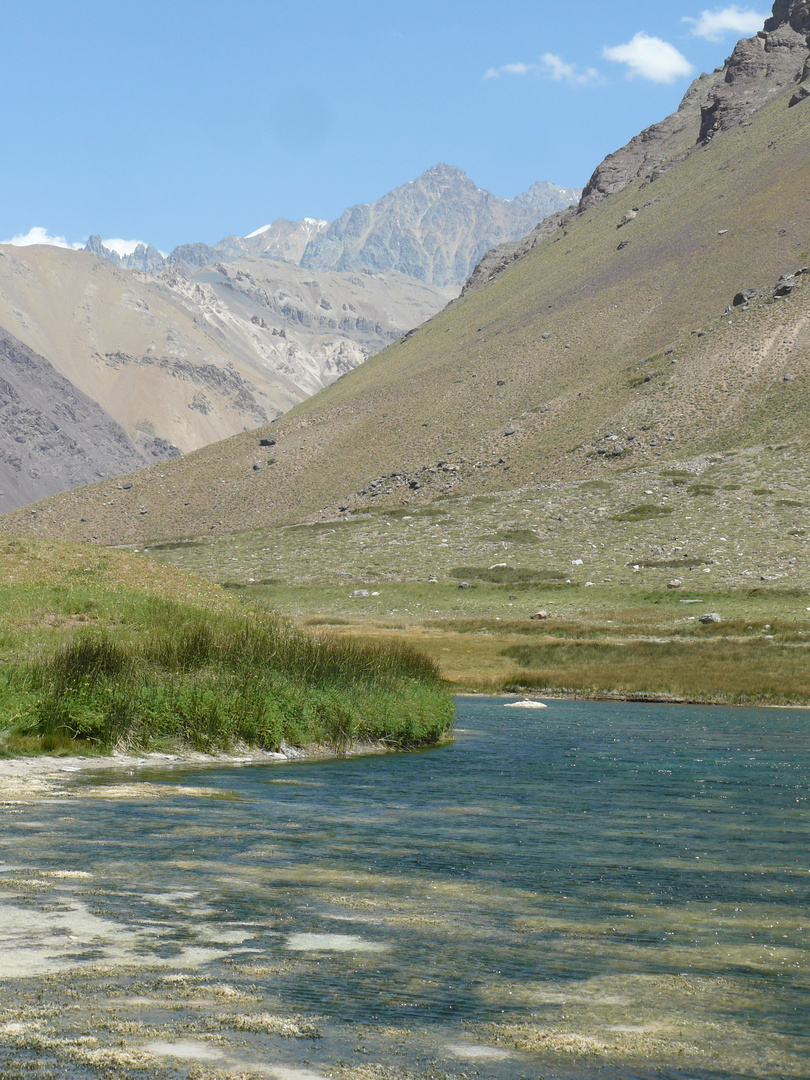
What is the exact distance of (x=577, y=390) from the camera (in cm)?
14412

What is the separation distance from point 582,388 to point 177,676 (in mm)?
124965

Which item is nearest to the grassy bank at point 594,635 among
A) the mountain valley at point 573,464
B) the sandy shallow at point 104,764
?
the mountain valley at point 573,464

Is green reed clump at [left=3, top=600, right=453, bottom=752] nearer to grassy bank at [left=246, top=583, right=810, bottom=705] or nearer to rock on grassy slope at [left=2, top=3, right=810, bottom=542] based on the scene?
grassy bank at [left=246, top=583, right=810, bottom=705]

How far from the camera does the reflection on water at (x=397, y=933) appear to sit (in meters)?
7.49

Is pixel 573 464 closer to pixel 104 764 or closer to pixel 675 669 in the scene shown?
pixel 675 669

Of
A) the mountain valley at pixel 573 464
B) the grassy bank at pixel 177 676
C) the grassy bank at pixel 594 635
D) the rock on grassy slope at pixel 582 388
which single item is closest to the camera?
the grassy bank at pixel 177 676

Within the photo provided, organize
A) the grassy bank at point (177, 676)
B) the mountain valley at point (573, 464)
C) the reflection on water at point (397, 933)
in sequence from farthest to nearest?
the mountain valley at point (573, 464) < the grassy bank at point (177, 676) < the reflection on water at point (397, 933)

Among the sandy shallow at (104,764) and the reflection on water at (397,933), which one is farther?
the sandy shallow at (104,764)

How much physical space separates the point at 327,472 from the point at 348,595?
70.9 metres

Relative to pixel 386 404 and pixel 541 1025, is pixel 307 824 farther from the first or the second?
pixel 386 404

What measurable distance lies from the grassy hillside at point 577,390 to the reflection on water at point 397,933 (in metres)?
104

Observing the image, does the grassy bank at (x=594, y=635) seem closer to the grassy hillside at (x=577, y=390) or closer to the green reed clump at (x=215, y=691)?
the green reed clump at (x=215, y=691)

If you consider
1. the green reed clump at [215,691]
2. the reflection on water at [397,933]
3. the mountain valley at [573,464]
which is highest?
the mountain valley at [573,464]

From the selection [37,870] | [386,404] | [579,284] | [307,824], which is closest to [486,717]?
[307,824]
